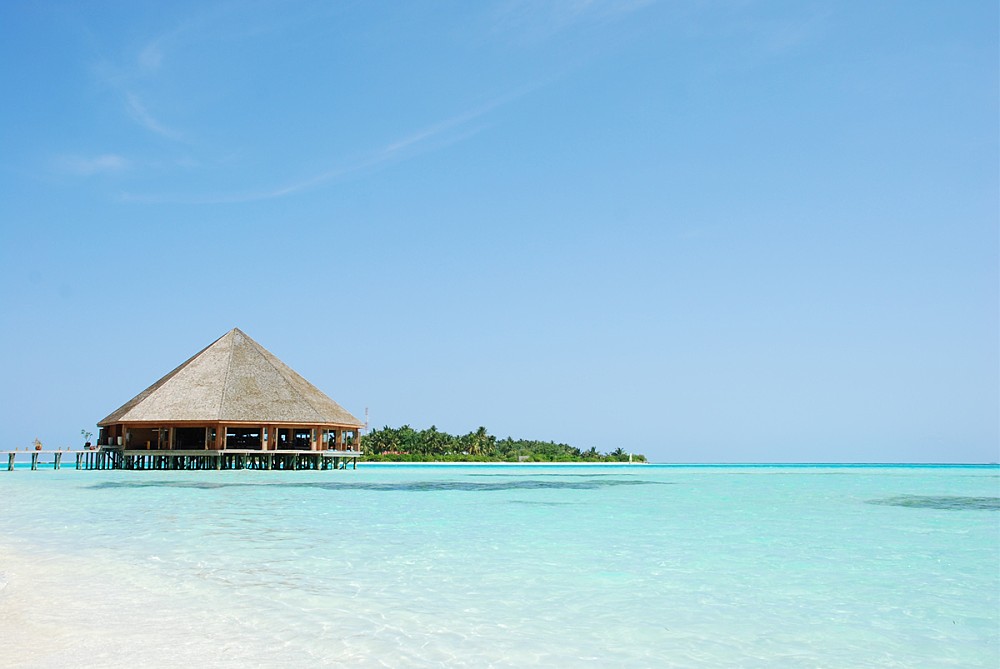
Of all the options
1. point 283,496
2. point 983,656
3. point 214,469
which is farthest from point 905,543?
point 214,469

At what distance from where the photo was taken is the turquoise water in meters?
5.90

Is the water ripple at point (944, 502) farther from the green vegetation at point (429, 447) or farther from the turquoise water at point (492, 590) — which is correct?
the green vegetation at point (429, 447)

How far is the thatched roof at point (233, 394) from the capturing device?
37031 millimetres

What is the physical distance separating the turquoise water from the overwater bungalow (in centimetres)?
2146

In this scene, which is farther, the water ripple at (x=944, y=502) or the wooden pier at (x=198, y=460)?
the wooden pier at (x=198, y=460)

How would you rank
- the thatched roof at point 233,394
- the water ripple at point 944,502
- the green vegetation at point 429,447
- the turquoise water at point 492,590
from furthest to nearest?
the green vegetation at point 429,447
the thatched roof at point 233,394
the water ripple at point 944,502
the turquoise water at point 492,590

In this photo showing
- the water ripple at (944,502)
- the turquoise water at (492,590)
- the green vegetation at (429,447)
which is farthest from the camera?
the green vegetation at (429,447)

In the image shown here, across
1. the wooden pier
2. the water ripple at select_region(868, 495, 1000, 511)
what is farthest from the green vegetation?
the water ripple at select_region(868, 495, 1000, 511)

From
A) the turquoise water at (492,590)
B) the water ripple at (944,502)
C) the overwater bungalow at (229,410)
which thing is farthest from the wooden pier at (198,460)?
the water ripple at (944,502)

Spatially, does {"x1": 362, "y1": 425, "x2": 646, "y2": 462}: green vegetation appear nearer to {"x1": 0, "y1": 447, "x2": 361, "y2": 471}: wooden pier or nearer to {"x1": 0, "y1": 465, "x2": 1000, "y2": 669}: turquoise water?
{"x1": 0, "y1": 447, "x2": 361, "y2": 471}: wooden pier

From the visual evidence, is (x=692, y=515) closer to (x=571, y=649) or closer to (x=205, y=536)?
(x=205, y=536)

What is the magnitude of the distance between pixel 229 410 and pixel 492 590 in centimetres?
3104

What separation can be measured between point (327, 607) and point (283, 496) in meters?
15.3

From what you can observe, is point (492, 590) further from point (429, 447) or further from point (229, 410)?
point (429, 447)
